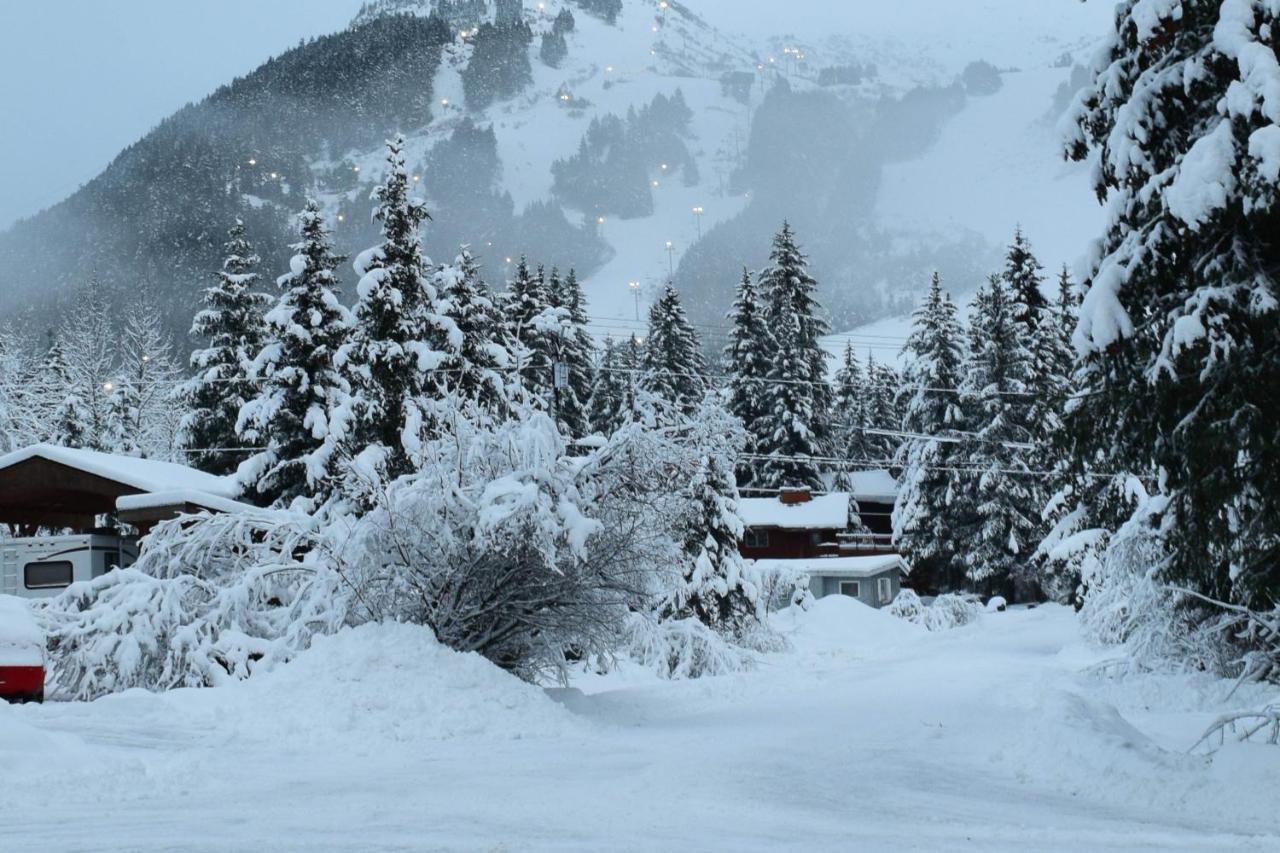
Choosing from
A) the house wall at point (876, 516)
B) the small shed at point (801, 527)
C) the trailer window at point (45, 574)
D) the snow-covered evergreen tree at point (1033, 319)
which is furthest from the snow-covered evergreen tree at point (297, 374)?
the house wall at point (876, 516)

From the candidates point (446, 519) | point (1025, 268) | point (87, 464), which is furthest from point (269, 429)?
point (1025, 268)

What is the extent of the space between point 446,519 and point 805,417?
3966cm

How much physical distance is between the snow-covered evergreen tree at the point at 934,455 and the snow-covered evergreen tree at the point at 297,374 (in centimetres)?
2742

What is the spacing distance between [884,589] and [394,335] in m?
32.0

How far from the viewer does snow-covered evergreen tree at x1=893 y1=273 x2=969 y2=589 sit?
162 ft

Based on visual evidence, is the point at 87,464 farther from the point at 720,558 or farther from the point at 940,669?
the point at 940,669

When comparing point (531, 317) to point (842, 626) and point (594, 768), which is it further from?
point (594, 768)

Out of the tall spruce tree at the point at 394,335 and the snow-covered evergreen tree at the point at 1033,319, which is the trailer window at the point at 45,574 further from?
the snow-covered evergreen tree at the point at 1033,319

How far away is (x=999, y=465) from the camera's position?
4703cm

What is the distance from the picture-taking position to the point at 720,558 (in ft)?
92.4

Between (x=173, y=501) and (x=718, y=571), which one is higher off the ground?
(x=173, y=501)

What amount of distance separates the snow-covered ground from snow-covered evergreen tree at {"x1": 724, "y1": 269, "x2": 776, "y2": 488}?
36.1 m

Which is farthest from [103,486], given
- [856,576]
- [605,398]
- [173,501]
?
[856,576]

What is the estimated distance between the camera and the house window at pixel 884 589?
174 feet
